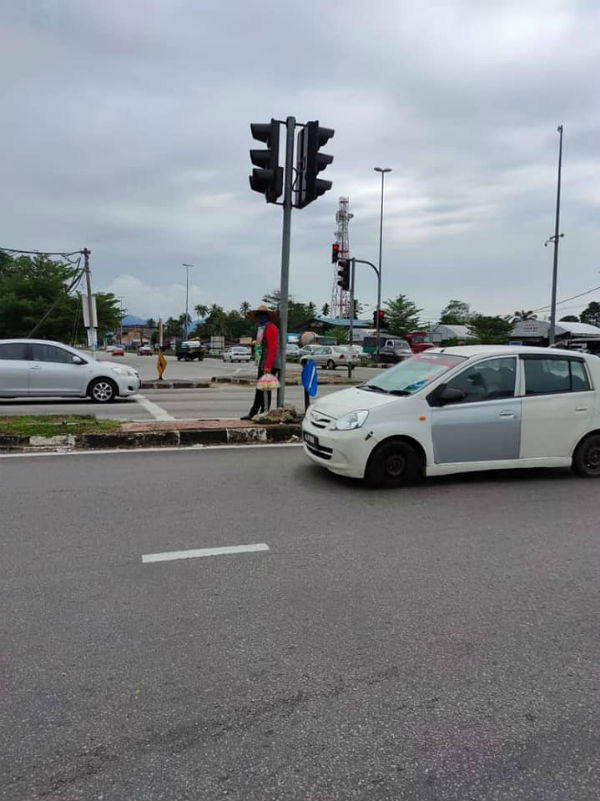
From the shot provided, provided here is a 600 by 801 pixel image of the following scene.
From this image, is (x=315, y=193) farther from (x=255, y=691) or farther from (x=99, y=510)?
(x=255, y=691)

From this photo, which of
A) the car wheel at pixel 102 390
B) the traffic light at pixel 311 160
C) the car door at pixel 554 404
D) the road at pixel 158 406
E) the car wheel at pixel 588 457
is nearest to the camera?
the car door at pixel 554 404

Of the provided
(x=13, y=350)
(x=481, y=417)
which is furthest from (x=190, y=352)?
(x=481, y=417)

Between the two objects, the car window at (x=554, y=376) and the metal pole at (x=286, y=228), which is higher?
the metal pole at (x=286, y=228)

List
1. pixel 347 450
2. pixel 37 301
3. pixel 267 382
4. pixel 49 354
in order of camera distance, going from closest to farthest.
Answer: pixel 347 450 < pixel 267 382 < pixel 49 354 < pixel 37 301

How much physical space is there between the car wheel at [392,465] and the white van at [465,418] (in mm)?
10

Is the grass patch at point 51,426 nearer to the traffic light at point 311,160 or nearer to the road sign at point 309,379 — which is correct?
the road sign at point 309,379

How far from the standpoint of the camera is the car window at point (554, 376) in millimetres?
6605

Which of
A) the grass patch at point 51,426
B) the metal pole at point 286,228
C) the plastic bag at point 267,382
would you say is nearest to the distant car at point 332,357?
the plastic bag at point 267,382

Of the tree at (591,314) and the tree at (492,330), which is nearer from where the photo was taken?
the tree at (492,330)

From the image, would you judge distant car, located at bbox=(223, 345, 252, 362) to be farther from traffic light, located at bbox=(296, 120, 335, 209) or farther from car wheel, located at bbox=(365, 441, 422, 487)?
car wheel, located at bbox=(365, 441, 422, 487)

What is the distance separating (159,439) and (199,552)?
4261 millimetres

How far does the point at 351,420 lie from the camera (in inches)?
240

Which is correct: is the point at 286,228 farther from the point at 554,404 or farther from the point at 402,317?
the point at 402,317

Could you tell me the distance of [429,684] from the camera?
280cm
